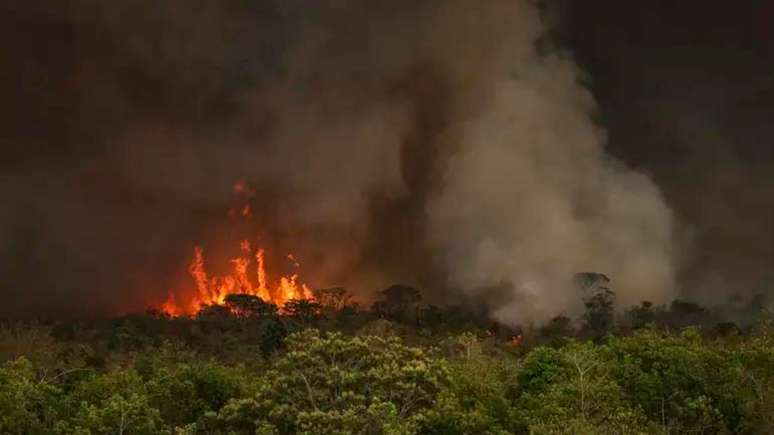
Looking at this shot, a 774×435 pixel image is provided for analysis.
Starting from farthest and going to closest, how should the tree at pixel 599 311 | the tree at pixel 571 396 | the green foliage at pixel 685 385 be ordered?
the tree at pixel 599 311, the green foliage at pixel 685 385, the tree at pixel 571 396

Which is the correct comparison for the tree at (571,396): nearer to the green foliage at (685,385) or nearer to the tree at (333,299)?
the green foliage at (685,385)


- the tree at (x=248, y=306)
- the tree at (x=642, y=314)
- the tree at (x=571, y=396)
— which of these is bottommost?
the tree at (x=571, y=396)

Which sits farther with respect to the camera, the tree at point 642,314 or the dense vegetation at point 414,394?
the tree at point 642,314

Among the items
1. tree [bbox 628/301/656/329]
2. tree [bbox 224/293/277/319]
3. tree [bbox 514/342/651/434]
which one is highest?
tree [bbox 224/293/277/319]

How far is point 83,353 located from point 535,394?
5707cm

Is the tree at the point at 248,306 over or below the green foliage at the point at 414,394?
over

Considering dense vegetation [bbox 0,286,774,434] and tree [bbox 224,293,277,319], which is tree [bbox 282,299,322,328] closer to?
tree [bbox 224,293,277,319]

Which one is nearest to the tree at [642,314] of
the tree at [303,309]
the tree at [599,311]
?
the tree at [599,311]

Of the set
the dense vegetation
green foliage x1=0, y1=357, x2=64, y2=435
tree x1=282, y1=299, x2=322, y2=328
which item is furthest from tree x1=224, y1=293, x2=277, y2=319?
green foliage x1=0, y1=357, x2=64, y2=435

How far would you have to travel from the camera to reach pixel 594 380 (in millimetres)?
45469

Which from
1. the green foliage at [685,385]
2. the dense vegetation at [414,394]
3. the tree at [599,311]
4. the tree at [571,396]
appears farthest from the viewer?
the tree at [599,311]

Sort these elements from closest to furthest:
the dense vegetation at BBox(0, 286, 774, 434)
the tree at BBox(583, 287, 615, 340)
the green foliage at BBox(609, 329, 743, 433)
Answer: the dense vegetation at BBox(0, 286, 774, 434) → the green foliage at BBox(609, 329, 743, 433) → the tree at BBox(583, 287, 615, 340)

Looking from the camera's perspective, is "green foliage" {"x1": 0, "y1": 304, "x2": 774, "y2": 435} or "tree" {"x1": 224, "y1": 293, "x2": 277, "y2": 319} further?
"tree" {"x1": 224, "y1": 293, "x2": 277, "y2": 319}

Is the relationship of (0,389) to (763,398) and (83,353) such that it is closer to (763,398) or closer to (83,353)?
(763,398)
